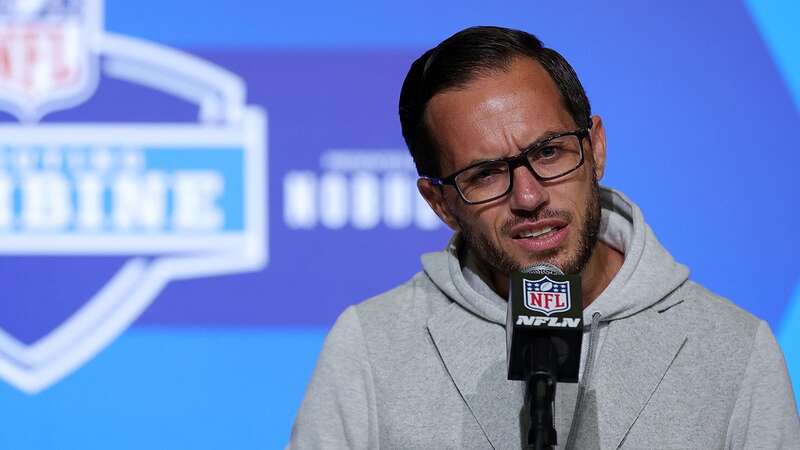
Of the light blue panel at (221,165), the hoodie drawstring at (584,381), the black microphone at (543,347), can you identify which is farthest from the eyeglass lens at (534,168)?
the light blue panel at (221,165)

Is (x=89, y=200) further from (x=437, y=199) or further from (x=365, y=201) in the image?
(x=437, y=199)

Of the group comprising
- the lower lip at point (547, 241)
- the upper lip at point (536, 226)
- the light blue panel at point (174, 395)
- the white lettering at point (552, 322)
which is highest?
the upper lip at point (536, 226)

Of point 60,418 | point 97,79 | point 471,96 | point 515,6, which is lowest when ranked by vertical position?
point 60,418

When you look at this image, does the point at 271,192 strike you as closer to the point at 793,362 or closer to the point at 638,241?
the point at 638,241

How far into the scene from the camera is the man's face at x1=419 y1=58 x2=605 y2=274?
1.71m

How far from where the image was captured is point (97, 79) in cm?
280

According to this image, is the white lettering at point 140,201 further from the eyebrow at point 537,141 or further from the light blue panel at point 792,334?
the light blue panel at point 792,334

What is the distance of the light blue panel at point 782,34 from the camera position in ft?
9.34

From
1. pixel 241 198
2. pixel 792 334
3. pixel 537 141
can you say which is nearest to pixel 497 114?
pixel 537 141

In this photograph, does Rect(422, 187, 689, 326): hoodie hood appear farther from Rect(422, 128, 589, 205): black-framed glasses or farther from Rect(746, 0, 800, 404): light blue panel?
Rect(746, 0, 800, 404): light blue panel

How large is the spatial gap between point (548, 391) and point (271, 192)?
5.48 ft

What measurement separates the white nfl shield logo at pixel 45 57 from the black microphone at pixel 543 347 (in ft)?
6.17

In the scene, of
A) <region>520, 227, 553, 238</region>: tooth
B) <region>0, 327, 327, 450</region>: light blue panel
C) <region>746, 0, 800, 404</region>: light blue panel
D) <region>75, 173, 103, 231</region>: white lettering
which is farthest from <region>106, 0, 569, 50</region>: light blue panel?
<region>520, 227, 553, 238</region>: tooth

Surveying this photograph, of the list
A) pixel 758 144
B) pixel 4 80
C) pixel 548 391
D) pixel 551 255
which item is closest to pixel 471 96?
pixel 551 255
